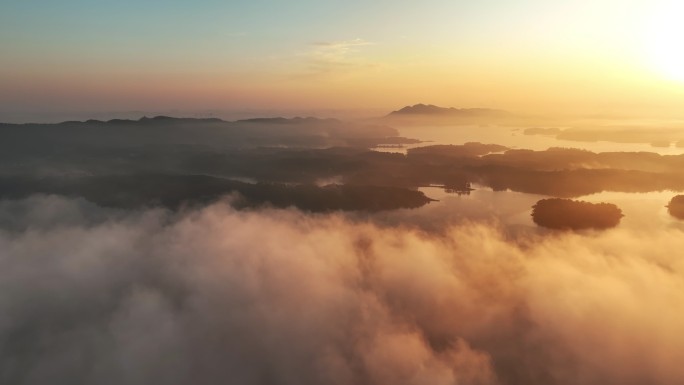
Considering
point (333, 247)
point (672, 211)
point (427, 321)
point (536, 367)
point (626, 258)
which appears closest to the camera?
point (536, 367)

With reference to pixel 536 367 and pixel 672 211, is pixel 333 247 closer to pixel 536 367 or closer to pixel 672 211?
pixel 536 367

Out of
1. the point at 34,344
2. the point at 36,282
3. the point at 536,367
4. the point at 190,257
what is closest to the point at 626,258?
the point at 536,367

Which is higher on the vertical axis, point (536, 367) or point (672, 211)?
point (672, 211)

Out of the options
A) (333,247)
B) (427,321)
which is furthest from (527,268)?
(333,247)

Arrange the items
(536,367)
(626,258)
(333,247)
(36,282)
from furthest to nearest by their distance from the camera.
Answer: (333,247)
(626,258)
(36,282)
(536,367)

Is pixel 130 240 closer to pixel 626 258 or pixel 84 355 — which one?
pixel 84 355

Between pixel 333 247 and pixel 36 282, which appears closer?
pixel 36 282
